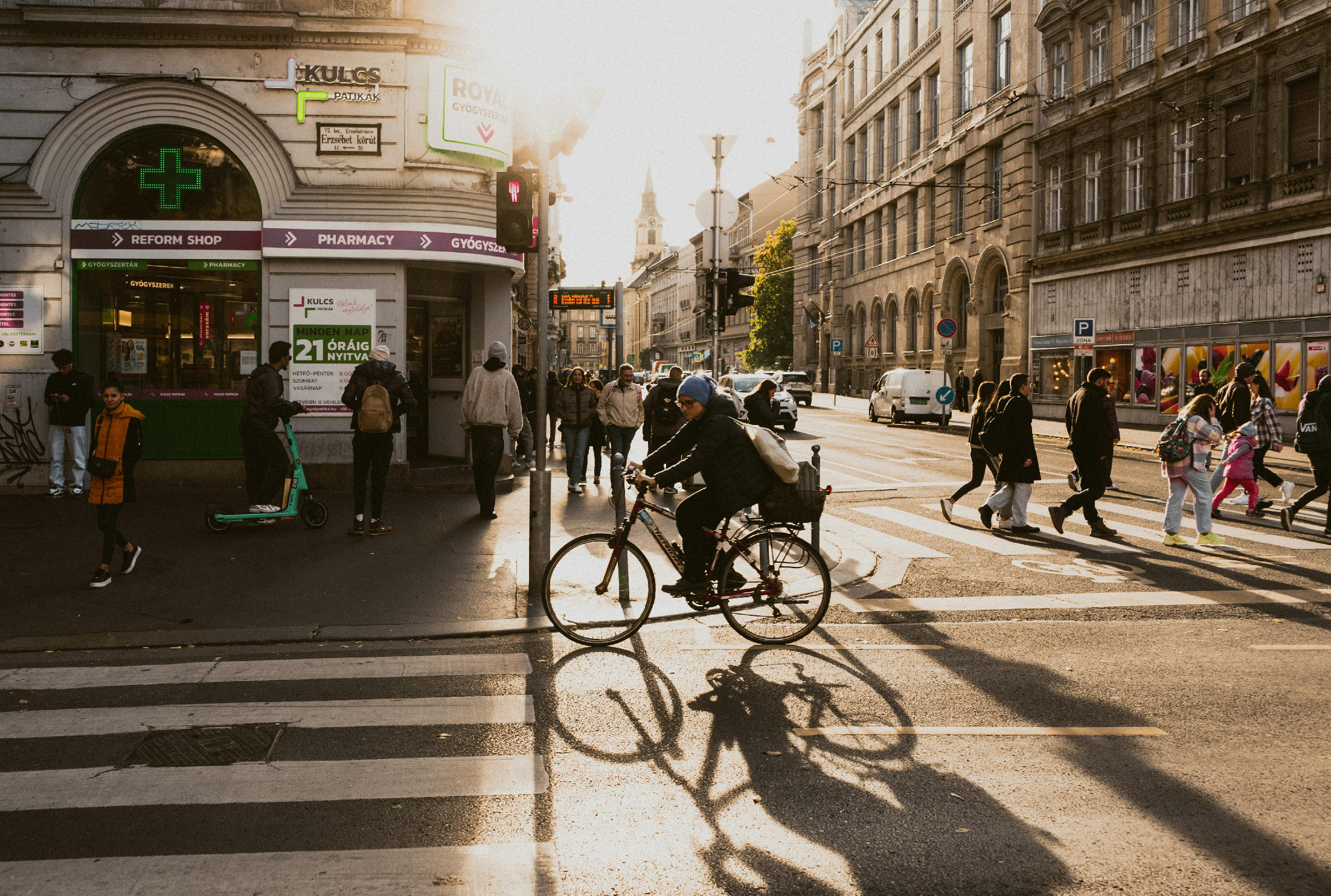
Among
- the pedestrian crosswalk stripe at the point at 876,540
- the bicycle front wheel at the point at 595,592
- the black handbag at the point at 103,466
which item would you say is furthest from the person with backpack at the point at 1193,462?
the black handbag at the point at 103,466

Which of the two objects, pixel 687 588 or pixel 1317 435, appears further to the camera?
pixel 1317 435

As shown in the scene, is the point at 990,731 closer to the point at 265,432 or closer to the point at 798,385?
the point at 265,432

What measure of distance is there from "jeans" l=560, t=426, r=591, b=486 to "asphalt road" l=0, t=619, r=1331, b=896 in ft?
29.4

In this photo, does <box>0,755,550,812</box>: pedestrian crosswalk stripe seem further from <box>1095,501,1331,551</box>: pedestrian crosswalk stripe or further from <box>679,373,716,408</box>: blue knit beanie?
<box>1095,501,1331,551</box>: pedestrian crosswalk stripe

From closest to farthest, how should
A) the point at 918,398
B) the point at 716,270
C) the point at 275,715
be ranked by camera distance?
A: the point at 275,715, the point at 716,270, the point at 918,398

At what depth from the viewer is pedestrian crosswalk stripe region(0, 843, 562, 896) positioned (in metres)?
3.47

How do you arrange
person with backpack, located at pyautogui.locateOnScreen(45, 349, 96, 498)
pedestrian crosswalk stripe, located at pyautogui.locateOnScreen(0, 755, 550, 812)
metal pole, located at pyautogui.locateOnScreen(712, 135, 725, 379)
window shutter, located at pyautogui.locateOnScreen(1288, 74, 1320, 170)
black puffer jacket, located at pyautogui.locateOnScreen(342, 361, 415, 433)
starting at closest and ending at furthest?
1. pedestrian crosswalk stripe, located at pyautogui.locateOnScreen(0, 755, 550, 812)
2. black puffer jacket, located at pyautogui.locateOnScreen(342, 361, 415, 433)
3. person with backpack, located at pyautogui.locateOnScreen(45, 349, 96, 498)
4. metal pole, located at pyautogui.locateOnScreen(712, 135, 725, 379)
5. window shutter, located at pyautogui.locateOnScreen(1288, 74, 1320, 170)

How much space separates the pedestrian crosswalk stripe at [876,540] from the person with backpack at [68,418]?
945cm

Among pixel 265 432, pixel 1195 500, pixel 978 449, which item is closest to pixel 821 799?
pixel 1195 500

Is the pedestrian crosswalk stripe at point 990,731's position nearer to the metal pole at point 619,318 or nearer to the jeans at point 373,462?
the jeans at point 373,462

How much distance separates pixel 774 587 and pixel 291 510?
630cm

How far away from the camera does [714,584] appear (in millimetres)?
7008

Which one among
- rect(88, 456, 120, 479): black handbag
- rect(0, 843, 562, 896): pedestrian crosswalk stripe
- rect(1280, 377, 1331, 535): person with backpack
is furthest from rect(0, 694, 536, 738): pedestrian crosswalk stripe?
rect(1280, 377, 1331, 535): person with backpack

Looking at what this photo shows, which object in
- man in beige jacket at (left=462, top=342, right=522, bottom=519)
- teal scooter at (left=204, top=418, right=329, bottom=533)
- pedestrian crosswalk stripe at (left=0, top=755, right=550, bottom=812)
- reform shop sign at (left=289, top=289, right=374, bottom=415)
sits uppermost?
reform shop sign at (left=289, top=289, right=374, bottom=415)
